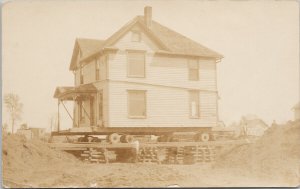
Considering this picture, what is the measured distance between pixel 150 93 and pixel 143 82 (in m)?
0.18

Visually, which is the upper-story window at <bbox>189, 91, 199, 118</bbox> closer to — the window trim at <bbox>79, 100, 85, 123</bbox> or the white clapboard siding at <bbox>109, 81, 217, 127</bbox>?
the white clapboard siding at <bbox>109, 81, 217, 127</bbox>

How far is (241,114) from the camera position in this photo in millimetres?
6238

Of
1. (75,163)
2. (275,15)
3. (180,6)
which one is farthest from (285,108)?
(75,163)

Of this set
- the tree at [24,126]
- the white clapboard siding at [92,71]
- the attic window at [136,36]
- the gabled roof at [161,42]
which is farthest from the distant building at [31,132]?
the attic window at [136,36]

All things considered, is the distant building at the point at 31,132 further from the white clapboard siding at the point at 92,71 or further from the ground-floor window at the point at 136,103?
the ground-floor window at the point at 136,103

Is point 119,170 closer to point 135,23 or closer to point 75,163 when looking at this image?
point 75,163

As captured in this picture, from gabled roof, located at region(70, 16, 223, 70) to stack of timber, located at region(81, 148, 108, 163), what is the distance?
1134mm

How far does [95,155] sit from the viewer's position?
6121mm

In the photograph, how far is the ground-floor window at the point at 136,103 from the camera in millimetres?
6164

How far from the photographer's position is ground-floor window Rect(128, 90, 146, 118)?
6164mm

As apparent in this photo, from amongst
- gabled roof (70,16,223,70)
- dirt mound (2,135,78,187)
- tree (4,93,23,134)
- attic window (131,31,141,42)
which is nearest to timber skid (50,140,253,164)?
dirt mound (2,135,78,187)

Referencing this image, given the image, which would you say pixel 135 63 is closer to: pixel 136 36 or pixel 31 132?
pixel 136 36

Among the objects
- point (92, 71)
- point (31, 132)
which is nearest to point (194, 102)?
point (92, 71)

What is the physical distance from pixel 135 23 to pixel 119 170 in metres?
1.96
